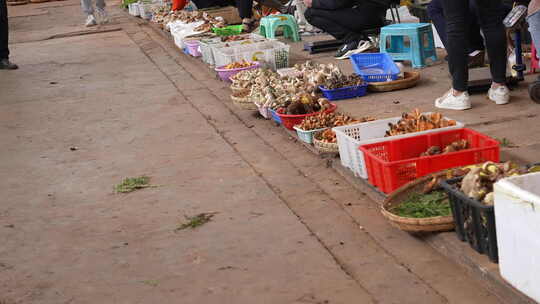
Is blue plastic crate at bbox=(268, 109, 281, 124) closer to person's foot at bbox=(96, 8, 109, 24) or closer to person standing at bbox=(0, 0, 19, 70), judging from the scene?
person standing at bbox=(0, 0, 19, 70)

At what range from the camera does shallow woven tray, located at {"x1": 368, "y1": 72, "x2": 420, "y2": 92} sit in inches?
280

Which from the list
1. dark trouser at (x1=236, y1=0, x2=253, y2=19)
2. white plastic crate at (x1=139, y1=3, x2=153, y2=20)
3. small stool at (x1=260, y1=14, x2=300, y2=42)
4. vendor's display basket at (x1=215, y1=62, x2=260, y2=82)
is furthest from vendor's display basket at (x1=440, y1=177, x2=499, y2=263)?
white plastic crate at (x1=139, y1=3, x2=153, y2=20)

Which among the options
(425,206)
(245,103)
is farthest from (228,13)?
(425,206)

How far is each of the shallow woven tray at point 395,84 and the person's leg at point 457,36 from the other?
1182 millimetres

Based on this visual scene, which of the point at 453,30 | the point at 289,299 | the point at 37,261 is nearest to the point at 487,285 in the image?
the point at 289,299

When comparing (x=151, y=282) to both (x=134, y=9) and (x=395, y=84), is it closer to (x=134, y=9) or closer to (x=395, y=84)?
(x=395, y=84)

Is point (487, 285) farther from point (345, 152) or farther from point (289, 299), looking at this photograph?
point (345, 152)

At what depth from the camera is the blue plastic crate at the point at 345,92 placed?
23.2 feet

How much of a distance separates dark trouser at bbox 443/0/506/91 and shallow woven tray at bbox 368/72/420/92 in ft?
3.84

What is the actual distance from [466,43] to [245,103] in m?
2.17

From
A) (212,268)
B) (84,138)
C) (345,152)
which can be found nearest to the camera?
(212,268)

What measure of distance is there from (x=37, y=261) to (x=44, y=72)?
732cm

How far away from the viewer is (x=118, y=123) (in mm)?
7574

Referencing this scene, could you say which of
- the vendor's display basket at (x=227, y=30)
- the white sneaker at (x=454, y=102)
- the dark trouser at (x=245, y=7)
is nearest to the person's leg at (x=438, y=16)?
the white sneaker at (x=454, y=102)
